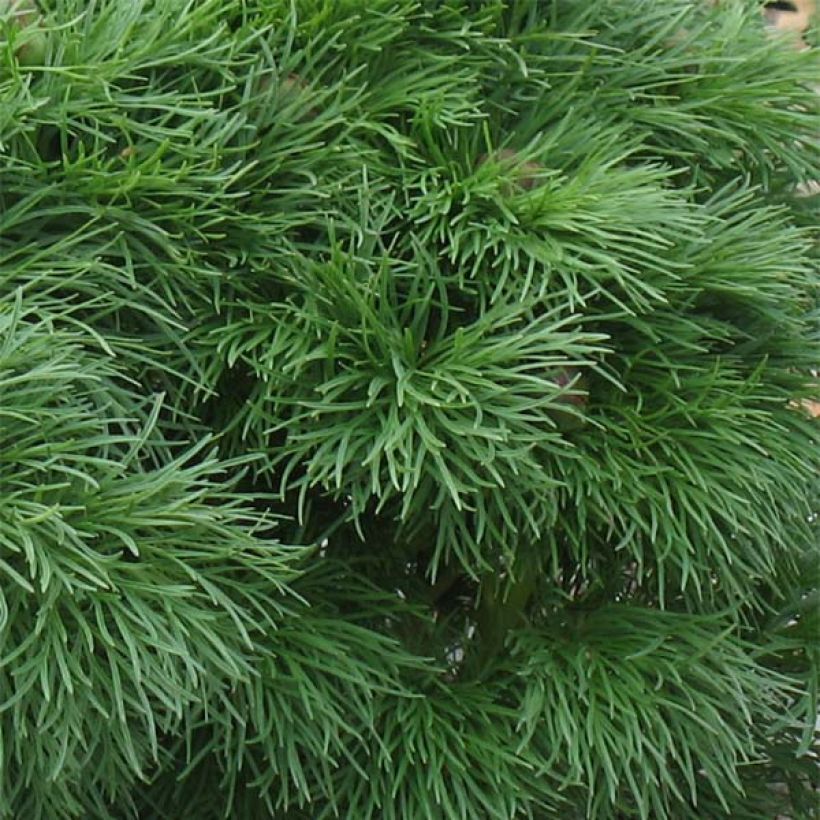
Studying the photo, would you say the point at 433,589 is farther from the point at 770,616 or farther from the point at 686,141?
the point at 686,141

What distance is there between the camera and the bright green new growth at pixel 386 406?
111cm

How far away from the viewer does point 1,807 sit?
1097 mm

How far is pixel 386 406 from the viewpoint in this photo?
46.9 inches

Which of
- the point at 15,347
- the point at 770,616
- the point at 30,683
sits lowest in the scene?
the point at 770,616

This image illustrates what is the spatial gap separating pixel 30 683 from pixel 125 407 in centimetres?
26

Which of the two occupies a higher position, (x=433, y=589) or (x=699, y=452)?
(x=699, y=452)

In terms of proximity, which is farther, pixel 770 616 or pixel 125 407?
pixel 770 616

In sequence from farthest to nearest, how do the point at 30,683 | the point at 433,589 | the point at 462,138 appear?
the point at 433,589, the point at 462,138, the point at 30,683

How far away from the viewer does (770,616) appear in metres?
1.50

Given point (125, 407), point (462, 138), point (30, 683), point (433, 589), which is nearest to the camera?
point (30, 683)

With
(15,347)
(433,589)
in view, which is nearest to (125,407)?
(15,347)

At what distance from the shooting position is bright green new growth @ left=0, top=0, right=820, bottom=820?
1.11m

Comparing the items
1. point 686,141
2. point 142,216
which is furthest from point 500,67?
point 142,216

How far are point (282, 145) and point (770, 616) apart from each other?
2.41 ft
